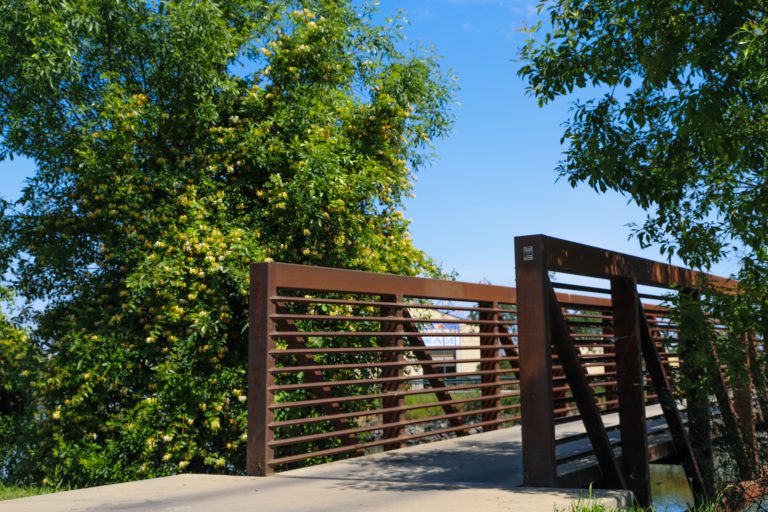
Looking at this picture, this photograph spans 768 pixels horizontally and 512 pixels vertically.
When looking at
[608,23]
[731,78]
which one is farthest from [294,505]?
[608,23]

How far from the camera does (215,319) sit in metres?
9.85

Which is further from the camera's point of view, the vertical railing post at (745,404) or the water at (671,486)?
the water at (671,486)

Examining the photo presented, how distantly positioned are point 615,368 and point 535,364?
2.09m

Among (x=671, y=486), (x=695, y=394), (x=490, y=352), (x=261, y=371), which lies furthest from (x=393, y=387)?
(x=671, y=486)

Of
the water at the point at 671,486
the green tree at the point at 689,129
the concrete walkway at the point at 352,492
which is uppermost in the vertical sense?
the green tree at the point at 689,129

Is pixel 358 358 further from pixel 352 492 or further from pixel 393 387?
pixel 352 492

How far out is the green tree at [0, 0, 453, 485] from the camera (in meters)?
9.85

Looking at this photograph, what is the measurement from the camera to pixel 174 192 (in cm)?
1080

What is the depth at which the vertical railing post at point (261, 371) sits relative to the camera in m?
6.40

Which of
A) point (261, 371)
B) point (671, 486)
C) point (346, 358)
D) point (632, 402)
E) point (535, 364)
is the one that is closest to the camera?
point (535, 364)

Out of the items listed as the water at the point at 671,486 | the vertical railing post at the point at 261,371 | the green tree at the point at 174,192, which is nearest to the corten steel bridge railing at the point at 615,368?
the vertical railing post at the point at 261,371

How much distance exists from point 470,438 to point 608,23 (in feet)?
15.5

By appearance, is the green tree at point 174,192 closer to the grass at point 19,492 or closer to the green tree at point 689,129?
the grass at point 19,492

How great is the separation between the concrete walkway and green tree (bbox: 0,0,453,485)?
3.49 metres
